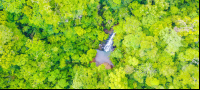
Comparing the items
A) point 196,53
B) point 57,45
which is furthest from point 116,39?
point 196,53

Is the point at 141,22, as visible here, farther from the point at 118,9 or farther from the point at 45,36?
the point at 45,36

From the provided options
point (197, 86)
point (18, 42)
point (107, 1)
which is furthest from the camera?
point (107, 1)

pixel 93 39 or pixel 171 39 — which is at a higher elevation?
pixel 93 39

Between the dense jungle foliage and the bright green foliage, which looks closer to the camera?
the bright green foliage

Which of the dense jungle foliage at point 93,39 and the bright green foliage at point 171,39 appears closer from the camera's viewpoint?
the bright green foliage at point 171,39

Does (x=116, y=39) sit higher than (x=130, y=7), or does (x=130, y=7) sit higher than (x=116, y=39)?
(x=130, y=7)

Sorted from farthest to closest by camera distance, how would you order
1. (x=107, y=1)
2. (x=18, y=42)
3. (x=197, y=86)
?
(x=107, y=1), (x=18, y=42), (x=197, y=86)

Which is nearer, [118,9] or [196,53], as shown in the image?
[196,53]

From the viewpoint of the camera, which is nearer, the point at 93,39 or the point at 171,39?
the point at 171,39
